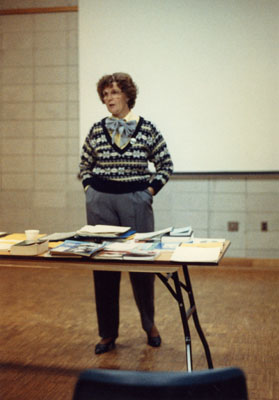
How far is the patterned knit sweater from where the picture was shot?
2.97 m

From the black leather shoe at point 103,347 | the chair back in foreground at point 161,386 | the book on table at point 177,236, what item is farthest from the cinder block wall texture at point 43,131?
the chair back in foreground at point 161,386

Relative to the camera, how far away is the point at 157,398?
2.73 feet

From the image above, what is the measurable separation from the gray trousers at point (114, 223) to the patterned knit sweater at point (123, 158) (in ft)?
0.16

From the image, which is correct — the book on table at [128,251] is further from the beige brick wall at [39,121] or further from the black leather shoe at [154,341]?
the beige brick wall at [39,121]

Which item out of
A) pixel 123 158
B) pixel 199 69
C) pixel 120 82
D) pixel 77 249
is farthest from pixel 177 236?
pixel 199 69

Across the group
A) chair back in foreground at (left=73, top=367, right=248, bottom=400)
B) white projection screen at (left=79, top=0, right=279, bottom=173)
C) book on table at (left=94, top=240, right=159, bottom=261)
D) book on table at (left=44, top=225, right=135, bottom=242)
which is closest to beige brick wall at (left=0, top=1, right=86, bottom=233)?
white projection screen at (left=79, top=0, right=279, bottom=173)

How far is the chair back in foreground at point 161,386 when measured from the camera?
0.83 m

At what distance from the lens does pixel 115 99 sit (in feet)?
9.87

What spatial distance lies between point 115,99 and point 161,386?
2.34 meters

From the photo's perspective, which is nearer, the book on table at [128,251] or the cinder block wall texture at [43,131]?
the book on table at [128,251]

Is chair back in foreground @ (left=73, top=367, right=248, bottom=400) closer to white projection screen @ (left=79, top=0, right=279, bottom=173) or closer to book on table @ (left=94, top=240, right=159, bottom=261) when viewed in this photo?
book on table @ (left=94, top=240, right=159, bottom=261)

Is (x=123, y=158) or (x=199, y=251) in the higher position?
(x=123, y=158)

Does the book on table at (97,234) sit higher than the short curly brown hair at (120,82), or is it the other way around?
the short curly brown hair at (120,82)

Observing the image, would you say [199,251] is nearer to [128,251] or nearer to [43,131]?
[128,251]
